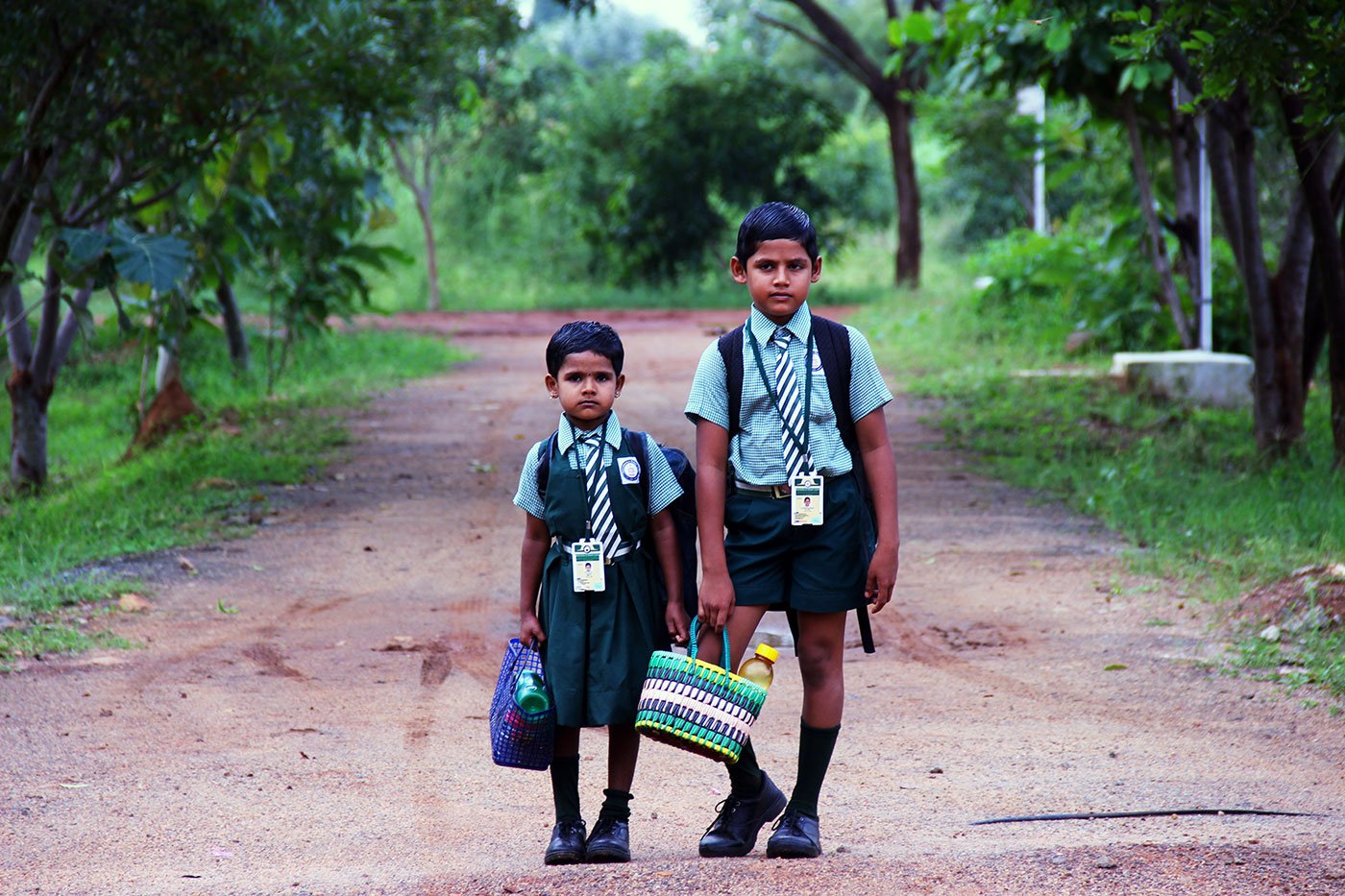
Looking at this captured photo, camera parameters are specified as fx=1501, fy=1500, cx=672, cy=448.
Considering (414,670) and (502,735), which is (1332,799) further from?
(414,670)

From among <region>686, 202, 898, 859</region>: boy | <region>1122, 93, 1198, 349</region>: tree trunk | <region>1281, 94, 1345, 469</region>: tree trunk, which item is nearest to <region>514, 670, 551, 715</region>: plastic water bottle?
<region>686, 202, 898, 859</region>: boy

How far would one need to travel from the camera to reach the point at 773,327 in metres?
3.44

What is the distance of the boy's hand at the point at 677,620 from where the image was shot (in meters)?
3.40

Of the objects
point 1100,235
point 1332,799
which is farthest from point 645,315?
point 1332,799

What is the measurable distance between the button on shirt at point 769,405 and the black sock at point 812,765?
61cm

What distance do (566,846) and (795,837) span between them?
1.71ft

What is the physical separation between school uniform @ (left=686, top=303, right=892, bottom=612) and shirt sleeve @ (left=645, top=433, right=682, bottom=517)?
5.0 inches

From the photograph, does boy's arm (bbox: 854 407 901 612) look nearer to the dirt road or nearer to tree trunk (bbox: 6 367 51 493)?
the dirt road

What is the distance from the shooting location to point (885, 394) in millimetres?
3449

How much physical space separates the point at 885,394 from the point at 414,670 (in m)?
2.74

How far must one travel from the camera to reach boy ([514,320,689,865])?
11.0 ft

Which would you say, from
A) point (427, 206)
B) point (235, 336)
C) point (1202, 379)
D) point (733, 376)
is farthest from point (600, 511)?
point (427, 206)

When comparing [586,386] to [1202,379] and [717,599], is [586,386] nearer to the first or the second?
[717,599]

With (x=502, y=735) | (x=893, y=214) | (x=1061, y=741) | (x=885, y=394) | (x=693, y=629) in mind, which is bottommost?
(x=1061, y=741)
